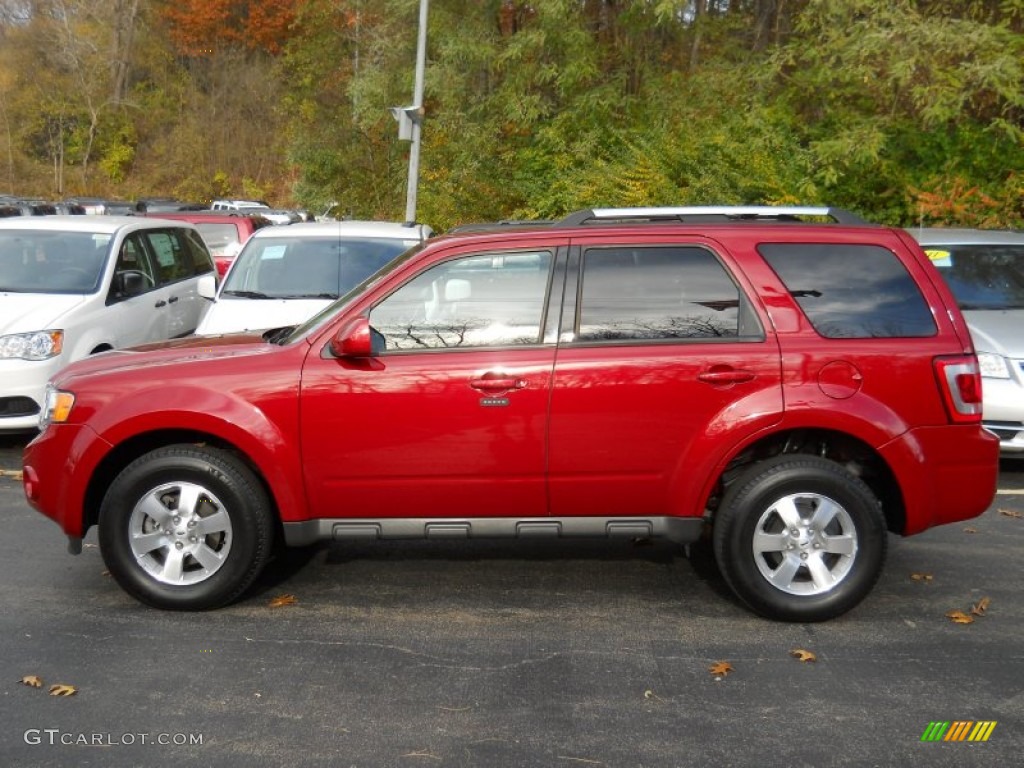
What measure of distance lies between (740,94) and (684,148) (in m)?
1.67

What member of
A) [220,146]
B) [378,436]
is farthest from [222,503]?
[220,146]

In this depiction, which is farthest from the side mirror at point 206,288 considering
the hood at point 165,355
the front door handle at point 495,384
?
the front door handle at point 495,384

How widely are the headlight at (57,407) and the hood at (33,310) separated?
329cm

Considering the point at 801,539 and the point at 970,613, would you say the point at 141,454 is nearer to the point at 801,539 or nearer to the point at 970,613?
the point at 801,539

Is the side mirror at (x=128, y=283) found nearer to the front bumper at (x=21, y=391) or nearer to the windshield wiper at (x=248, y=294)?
the windshield wiper at (x=248, y=294)

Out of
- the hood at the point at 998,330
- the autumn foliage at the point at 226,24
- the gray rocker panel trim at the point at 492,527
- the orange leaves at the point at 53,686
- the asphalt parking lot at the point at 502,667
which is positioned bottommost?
the orange leaves at the point at 53,686

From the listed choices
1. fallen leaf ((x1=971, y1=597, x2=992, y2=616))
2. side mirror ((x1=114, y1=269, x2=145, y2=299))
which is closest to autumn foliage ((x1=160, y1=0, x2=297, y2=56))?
side mirror ((x1=114, y1=269, x2=145, y2=299))

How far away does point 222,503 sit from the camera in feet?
16.7

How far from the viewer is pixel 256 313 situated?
911cm

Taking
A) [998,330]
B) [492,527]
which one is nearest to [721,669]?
[492,527]

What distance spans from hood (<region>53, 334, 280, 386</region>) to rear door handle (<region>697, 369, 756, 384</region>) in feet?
6.81

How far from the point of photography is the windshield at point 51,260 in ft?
30.3

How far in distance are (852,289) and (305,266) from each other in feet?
18.7

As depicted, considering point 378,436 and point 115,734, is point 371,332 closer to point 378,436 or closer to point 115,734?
point 378,436
